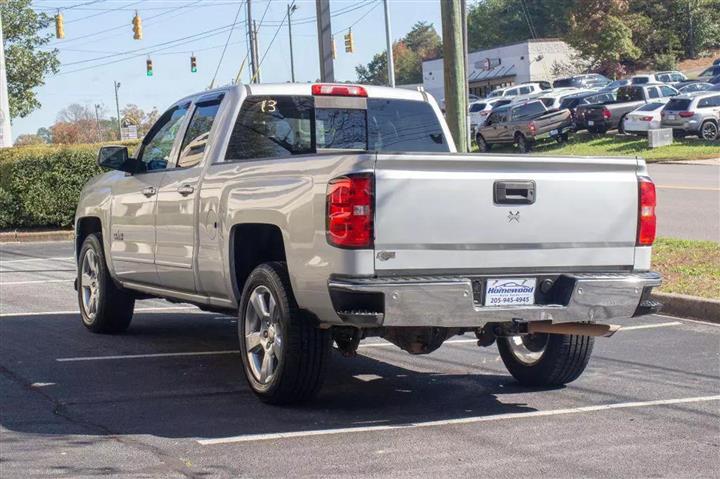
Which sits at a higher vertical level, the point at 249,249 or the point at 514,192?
the point at 514,192

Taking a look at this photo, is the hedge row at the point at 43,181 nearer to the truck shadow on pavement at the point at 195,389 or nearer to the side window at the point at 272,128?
the truck shadow on pavement at the point at 195,389

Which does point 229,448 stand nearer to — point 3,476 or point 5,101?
point 3,476

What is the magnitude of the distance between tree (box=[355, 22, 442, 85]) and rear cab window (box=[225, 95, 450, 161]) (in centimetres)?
11350

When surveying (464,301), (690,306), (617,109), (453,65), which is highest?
(453,65)

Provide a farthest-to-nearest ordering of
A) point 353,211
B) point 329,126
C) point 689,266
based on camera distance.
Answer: point 689,266, point 329,126, point 353,211

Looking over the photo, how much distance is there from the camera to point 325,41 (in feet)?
61.0

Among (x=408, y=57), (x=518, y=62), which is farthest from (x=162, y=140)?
(x=408, y=57)

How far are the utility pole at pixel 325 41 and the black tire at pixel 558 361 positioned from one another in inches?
423

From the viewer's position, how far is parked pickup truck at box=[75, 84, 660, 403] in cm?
650

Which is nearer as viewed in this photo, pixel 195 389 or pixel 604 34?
pixel 195 389

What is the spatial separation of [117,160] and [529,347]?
376 centimetres

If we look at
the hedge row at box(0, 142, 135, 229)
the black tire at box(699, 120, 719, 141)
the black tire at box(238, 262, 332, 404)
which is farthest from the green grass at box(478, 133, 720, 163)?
the black tire at box(238, 262, 332, 404)

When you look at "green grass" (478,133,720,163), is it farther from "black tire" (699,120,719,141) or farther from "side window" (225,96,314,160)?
"side window" (225,96,314,160)

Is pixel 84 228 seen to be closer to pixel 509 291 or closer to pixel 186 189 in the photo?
pixel 186 189
